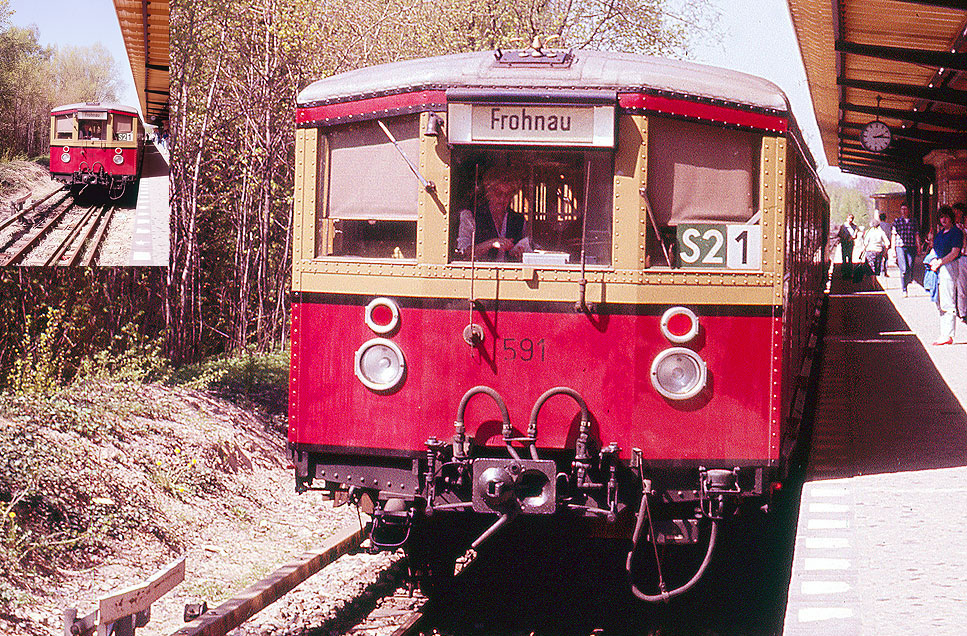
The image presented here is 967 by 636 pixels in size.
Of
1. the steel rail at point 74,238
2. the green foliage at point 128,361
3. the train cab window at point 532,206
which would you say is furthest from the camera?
the green foliage at point 128,361

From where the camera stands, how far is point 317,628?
22.0 feet

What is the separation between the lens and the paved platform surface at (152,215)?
1083 cm

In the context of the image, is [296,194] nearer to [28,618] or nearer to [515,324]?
[515,324]

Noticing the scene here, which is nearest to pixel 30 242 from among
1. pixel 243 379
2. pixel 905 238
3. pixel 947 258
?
pixel 243 379

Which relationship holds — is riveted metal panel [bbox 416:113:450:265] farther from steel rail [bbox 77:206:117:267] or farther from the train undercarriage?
steel rail [bbox 77:206:117:267]

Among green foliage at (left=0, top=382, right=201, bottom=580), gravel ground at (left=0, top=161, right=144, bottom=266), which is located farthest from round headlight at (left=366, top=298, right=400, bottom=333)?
gravel ground at (left=0, top=161, right=144, bottom=266)

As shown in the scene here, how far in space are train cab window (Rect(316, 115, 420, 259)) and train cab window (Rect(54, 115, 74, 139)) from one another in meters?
4.67

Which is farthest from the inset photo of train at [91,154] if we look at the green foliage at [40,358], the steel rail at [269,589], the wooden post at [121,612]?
the wooden post at [121,612]

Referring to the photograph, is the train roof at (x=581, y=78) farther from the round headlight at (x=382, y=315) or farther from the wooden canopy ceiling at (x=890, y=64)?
the wooden canopy ceiling at (x=890, y=64)

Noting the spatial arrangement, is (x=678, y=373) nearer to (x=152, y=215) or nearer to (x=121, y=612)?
(x=121, y=612)

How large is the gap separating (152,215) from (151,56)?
5.99ft

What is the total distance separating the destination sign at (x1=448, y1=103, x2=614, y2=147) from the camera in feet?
19.3

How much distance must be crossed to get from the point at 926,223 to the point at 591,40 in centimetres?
1829

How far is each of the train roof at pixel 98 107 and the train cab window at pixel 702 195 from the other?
646 centimetres
